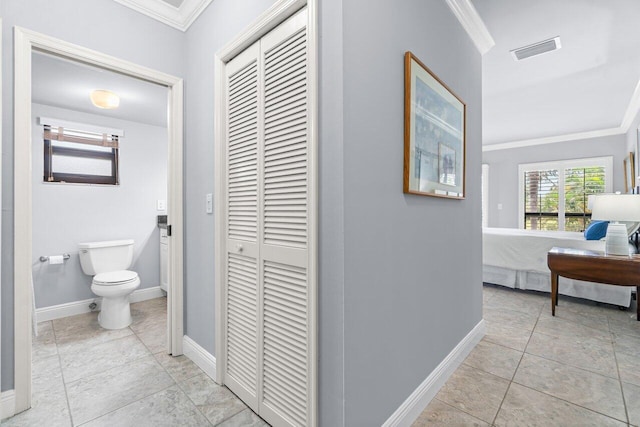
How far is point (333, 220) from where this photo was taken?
44.1 inches

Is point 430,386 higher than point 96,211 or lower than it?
lower

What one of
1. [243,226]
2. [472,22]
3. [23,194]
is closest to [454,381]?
[243,226]

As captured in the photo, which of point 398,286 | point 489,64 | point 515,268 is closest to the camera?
point 398,286

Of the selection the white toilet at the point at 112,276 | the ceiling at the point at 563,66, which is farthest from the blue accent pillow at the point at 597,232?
the white toilet at the point at 112,276

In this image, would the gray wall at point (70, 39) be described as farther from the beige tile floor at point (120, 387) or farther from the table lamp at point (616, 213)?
the table lamp at point (616, 213)

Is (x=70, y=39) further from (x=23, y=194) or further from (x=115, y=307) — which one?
(x=115, y=307)

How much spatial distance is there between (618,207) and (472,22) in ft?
6.39

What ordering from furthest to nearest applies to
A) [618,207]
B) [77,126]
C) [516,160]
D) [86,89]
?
[516,160] → [77,126] → [86,89] → [618,207]

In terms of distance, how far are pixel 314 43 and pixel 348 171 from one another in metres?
0.53

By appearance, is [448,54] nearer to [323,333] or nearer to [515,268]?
[323,333]

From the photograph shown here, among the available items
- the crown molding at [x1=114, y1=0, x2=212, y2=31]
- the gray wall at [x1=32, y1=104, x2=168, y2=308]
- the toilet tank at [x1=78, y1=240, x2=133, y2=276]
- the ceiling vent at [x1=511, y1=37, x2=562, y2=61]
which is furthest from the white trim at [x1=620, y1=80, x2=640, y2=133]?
the toilet tank at [x1=78, y1=240, x2=133, y2=276]

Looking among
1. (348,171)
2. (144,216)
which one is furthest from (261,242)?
(144,216)

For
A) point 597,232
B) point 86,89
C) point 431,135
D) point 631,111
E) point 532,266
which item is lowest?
point 532,266

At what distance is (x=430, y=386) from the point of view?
5.36 ft
